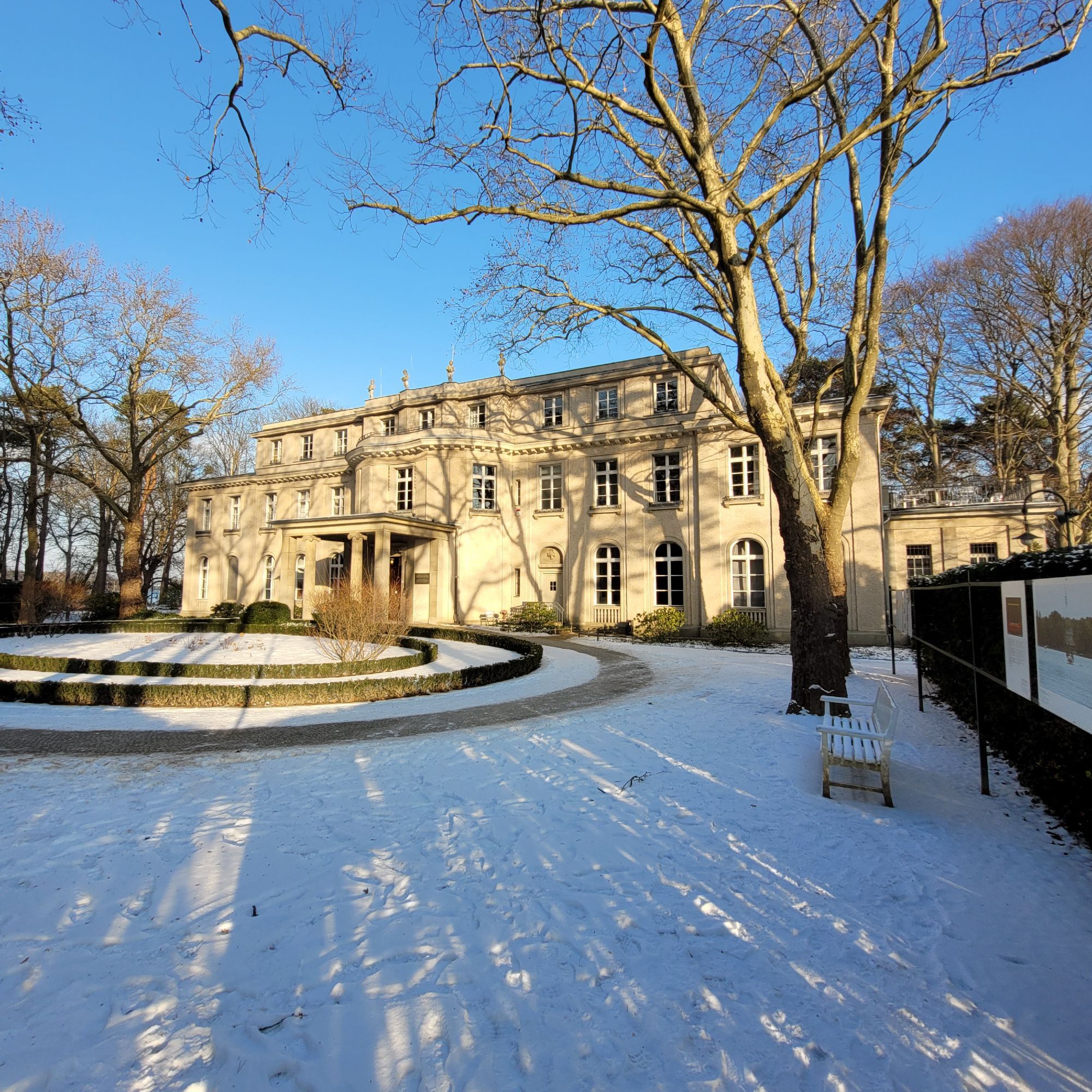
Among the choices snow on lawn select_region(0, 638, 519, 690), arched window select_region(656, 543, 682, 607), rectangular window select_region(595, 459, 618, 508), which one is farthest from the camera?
rectangular window select_region(595, 459, 618, 508)

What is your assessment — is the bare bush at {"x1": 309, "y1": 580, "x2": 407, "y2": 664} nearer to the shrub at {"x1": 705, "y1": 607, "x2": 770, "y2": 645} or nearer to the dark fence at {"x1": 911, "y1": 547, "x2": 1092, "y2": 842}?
the dark fence at {"x1": 911, "y1": 547, "x2": 1092, "y2": 842}

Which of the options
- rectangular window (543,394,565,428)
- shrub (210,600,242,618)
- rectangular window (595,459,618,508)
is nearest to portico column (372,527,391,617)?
rectangular window (595,459,618,508)

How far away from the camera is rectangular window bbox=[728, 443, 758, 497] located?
2083 cm

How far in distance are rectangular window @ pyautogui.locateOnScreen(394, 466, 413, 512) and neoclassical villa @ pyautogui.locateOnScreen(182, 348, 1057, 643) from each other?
7cm

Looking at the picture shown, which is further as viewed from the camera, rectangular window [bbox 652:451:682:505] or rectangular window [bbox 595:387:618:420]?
rectangular window [bbox 595:387:618:420]

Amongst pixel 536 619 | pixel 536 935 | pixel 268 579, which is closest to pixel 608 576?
pixel 536 619

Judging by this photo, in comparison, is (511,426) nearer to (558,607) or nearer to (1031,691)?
(558,607)

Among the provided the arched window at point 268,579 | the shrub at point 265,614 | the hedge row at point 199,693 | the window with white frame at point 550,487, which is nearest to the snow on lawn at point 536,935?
the hedge row at point 199,693

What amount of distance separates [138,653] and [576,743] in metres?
12.8

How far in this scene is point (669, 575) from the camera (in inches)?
870

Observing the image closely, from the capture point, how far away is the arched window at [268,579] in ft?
104

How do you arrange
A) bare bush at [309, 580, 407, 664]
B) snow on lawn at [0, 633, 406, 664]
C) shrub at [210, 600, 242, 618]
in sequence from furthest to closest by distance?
1. shrub at [210, 600, 242, 618]
2. snow on lawn at [0, 633, 406, 664]
3. bare bush at [309, 580, 407, 664]

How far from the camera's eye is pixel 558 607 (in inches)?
938

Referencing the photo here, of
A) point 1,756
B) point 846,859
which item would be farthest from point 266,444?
point 846,859
